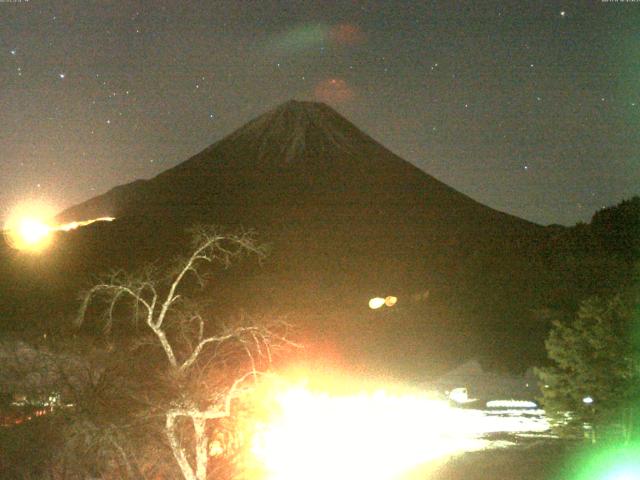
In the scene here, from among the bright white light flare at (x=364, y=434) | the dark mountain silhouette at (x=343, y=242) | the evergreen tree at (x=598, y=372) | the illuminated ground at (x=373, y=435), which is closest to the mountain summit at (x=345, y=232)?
the dark mountain silhouette at (x=343, y=242)

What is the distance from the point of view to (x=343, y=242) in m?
75.1

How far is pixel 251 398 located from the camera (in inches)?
548

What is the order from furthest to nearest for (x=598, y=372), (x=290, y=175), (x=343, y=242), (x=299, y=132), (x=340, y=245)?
(x=299, y=132) → (x=290, y=175) → (x=343, y=242) → (x=340, y=245) → (x=598, y=372)

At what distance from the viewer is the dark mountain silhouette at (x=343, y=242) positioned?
1548 inches

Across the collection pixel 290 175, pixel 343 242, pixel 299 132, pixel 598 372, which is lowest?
pixel 598 372

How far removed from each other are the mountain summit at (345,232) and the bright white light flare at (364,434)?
24.5 ft

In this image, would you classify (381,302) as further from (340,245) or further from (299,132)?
(299,132)

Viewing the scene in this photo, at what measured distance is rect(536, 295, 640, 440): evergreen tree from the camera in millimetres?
19047

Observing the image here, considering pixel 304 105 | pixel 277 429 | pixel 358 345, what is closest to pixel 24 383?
pixel 277 429

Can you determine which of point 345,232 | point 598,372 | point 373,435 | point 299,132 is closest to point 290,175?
point 299,132

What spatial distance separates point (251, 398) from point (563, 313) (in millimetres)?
20592

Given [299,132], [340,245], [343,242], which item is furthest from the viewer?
[299,132]

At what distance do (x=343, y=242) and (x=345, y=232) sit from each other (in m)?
4.50

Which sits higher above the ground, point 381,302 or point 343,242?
point 343,242
